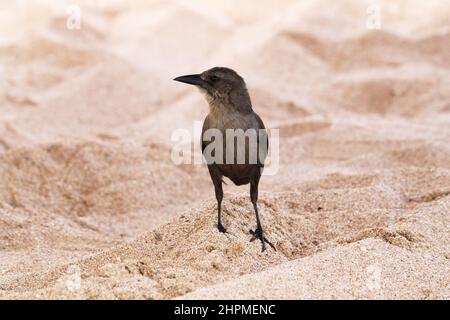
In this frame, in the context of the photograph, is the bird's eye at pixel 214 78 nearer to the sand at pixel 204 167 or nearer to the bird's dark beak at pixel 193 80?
the bird's dark beak at pixel 193 80

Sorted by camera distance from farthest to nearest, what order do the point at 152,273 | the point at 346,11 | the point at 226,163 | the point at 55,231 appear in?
1. the point at 346,11
2. the point at 55,231
3. the point at 226,163
4. the point at 152,273

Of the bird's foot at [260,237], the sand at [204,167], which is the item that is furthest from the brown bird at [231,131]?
the sand at [204,167]

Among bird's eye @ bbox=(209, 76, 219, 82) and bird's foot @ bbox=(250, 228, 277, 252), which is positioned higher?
bird's eye @ bbox=(209, 76, 219, 82)

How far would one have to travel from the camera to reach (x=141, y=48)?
8094 millimetres

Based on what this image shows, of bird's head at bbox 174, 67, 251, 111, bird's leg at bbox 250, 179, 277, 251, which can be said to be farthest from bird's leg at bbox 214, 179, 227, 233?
bird's head at bbox 174, 67, 251, 111

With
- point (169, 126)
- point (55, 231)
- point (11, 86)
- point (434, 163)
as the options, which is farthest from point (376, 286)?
point (11, 86)

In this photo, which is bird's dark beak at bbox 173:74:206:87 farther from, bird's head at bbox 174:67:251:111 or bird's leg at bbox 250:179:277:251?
bird's leg at bbox 250:179:277:251

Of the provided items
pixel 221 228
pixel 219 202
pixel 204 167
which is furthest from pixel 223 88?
pixel 204 167

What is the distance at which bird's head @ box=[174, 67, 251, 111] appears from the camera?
293cm

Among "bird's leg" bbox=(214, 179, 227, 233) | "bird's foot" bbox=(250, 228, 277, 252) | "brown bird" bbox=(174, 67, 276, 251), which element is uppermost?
"brown bird" bbox=(174, 67, 276, 251)

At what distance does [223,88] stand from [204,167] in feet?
6.42

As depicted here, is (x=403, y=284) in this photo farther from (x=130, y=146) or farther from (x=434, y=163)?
(x=130, y=146)

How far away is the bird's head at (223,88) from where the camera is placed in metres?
2.93

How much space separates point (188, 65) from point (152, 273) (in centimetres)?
535
